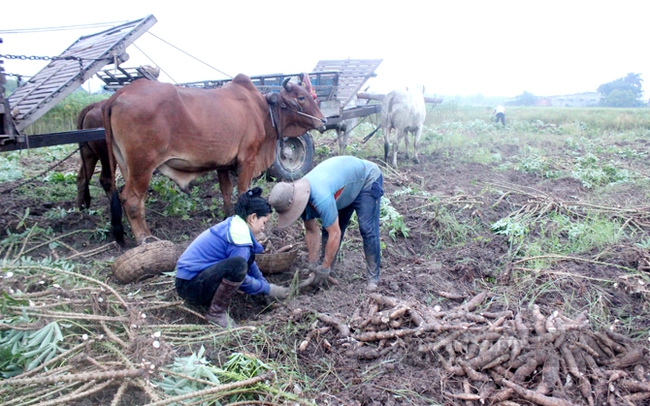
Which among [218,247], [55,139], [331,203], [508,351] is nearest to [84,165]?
[55,139]

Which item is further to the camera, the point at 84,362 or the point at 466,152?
the point at 466,152

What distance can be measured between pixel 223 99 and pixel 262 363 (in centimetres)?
381

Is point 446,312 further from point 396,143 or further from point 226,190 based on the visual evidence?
point 396,143

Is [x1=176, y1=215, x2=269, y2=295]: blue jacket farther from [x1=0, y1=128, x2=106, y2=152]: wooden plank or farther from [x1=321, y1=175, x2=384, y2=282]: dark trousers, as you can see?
[x1=0, y1=128, x2=106, y2=152]: wooden plank

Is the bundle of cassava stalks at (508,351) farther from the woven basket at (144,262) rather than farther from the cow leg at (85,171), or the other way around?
the cow leg at (85,171)

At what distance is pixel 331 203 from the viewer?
12.1 feet

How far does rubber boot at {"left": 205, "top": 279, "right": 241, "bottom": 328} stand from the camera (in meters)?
3.39

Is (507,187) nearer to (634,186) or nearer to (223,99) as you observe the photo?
(634,186)

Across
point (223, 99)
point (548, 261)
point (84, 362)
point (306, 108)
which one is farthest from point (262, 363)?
point (306, 108)

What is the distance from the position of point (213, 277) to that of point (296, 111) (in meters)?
3.85

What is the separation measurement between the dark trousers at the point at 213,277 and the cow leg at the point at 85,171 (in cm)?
310

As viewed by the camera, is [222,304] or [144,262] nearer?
[222,304]

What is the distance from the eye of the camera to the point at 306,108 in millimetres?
6828

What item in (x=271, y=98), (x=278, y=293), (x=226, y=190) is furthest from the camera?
(x=271, y=98)
